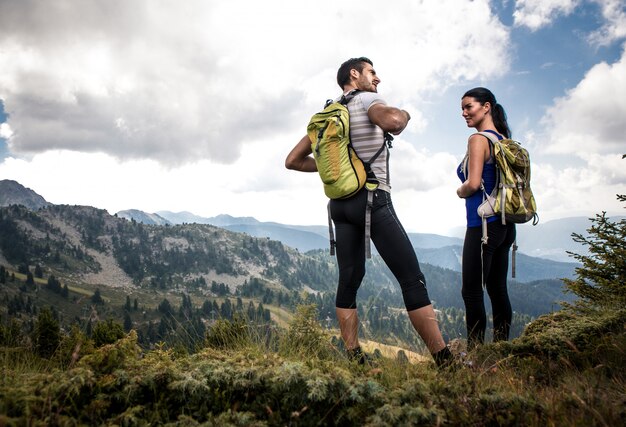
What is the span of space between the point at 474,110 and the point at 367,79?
5.70 ft

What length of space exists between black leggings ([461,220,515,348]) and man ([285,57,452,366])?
1162 mm

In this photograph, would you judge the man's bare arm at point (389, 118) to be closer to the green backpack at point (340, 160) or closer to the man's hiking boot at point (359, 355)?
the green backpack at point (340, 160)

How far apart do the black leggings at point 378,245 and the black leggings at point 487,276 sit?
1.15 m

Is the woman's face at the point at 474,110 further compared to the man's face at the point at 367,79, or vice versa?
the woman's face at the point at 474,110

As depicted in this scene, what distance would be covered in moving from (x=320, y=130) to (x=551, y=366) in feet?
10.6

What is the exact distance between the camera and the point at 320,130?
4289mm

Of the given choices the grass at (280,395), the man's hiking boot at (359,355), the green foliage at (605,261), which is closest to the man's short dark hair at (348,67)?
the man's hiking boot at (359,355)

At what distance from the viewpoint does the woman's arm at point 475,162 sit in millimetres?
4742

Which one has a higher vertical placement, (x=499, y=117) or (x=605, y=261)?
(x=499, y=117)

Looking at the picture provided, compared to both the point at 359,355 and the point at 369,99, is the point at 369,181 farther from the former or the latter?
the point at 359,355

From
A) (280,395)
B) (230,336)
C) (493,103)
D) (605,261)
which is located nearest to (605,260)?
(605,261)

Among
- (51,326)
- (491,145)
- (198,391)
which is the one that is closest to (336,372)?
(198,391)

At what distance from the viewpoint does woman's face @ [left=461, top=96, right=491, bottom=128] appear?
5.26m

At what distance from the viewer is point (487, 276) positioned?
490cm
